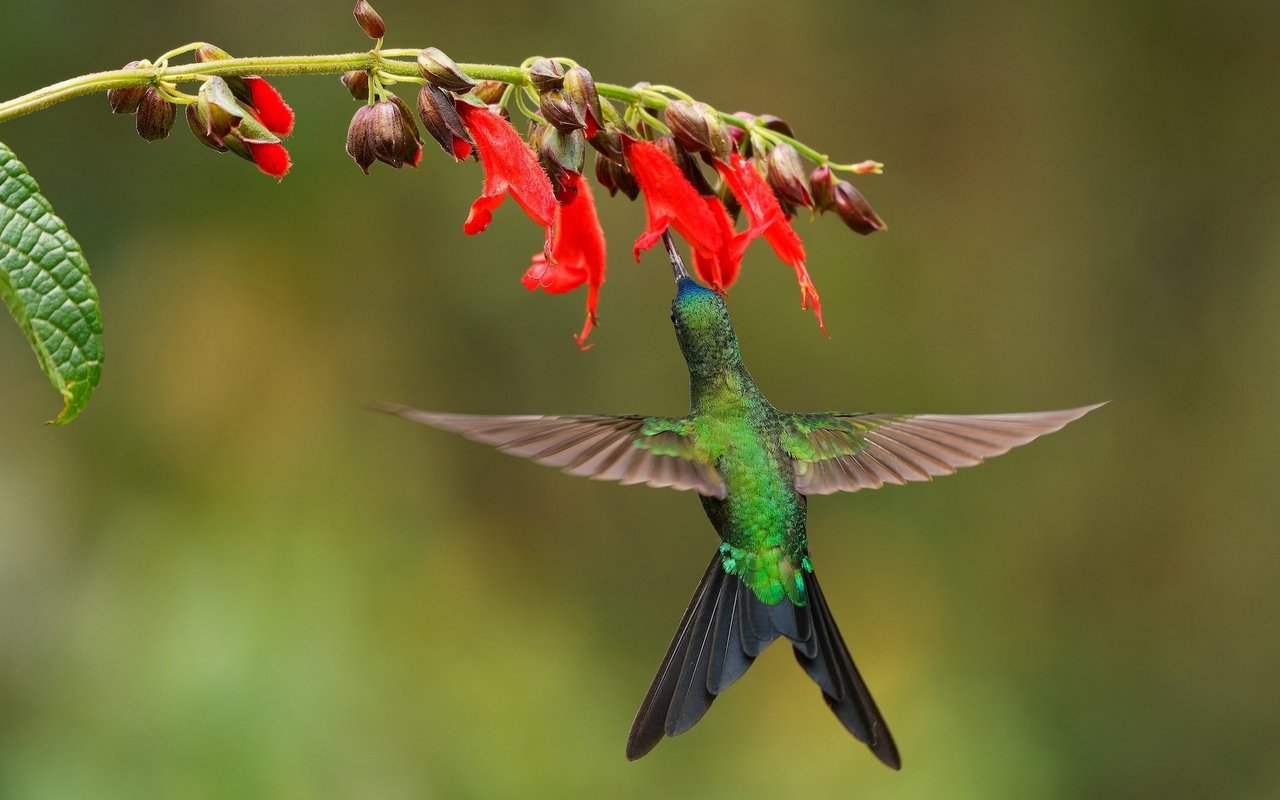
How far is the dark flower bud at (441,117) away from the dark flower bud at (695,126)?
217 mm

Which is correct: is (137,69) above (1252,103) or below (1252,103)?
below

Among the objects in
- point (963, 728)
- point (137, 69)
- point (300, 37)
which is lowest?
point (963, 728)

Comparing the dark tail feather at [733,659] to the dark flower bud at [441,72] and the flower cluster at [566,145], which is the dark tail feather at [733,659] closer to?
the flower cluster at [566,145]

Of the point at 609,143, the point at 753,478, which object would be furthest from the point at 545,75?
the point at 753,478

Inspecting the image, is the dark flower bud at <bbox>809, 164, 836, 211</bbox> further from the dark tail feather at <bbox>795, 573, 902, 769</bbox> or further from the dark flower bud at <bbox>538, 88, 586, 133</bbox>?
the dark tail feather at <bbox>795, 573, 902, 769</bbox>

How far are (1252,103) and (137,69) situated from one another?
3.52 m

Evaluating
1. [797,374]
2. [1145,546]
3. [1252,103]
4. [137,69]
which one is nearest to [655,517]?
[797,374]

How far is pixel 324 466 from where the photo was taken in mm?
3369


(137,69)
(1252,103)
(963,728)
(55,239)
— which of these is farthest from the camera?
(1252,103)

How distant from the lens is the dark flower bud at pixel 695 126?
1389 millimetres

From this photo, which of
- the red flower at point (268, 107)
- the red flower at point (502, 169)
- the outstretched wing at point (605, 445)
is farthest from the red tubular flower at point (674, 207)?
the red flower at point (268, 107)

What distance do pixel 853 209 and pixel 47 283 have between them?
83 centimetres

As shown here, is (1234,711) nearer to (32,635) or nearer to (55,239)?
(32,635)

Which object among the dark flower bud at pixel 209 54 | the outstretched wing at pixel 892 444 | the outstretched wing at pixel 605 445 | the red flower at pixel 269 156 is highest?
the dark flower bud at pixel 209 54
